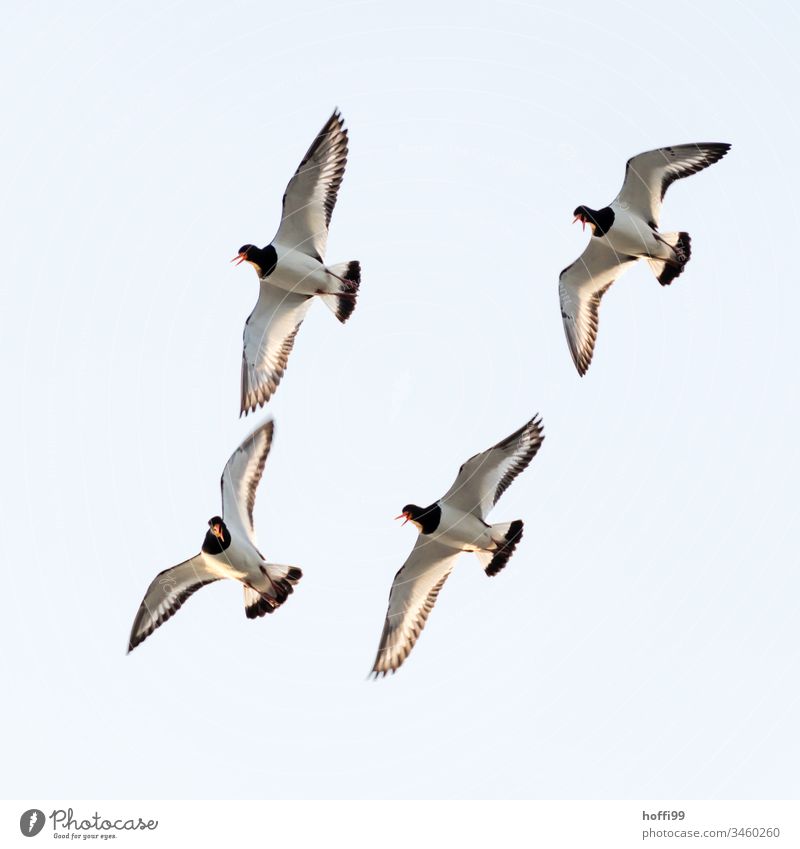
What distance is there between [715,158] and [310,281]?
5.34 m

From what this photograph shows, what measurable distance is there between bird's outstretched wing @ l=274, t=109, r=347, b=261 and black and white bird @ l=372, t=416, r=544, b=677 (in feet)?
12.4

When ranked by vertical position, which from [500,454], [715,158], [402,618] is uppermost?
[715,158]

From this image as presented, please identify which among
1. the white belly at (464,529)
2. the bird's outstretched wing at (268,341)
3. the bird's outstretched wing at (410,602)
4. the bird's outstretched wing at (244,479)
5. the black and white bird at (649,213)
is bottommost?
the bird's outstretched wing at (410,602)

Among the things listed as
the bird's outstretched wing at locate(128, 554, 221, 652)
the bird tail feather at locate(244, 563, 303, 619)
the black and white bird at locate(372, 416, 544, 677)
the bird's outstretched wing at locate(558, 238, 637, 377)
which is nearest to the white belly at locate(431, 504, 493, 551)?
the black and white bird at locate(372, 416, 544, 677)

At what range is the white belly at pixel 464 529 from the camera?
15.1 m

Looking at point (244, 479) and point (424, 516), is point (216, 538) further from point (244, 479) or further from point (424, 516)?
point (424, 516)

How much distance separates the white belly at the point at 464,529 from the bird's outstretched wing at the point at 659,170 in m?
4.61

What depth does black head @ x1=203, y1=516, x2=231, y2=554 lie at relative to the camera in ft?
50.8

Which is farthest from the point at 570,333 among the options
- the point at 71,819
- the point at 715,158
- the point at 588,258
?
the point at 71,819

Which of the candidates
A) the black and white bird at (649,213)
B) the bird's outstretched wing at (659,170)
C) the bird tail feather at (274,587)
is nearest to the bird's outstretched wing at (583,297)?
the black and white bird at (649,213)

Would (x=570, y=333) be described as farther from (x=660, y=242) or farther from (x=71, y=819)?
(x=71, y=819)

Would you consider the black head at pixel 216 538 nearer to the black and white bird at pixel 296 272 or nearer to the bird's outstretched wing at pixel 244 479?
the bird's outstretched wing at pixel 244 479

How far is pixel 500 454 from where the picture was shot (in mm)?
14945

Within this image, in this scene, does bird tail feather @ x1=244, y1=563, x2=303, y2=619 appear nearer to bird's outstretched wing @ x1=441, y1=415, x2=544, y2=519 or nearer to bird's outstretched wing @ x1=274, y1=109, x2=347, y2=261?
bird's outstretched wing @ x1=441, y1=415, x2=544, y2=519
